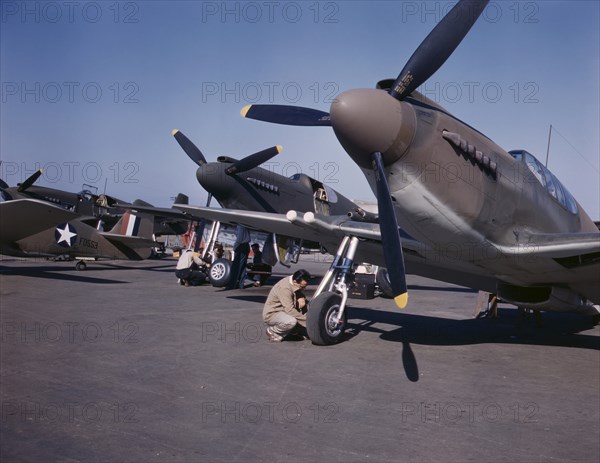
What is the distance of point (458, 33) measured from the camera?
5305 mm

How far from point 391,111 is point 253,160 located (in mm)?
9263

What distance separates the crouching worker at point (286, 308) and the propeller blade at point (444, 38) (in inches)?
136

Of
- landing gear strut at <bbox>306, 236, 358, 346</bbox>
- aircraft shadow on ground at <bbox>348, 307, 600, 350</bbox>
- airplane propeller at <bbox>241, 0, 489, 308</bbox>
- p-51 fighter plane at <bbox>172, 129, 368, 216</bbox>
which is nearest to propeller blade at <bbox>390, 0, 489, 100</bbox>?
airplane propeller at <bbox>241, 0, 489, 308</bbox>

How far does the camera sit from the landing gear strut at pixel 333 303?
712cm

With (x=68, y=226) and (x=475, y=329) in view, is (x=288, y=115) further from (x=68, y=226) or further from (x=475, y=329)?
(x=68, y=226)

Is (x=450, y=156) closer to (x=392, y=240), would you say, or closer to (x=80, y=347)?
(x=392, y=240)

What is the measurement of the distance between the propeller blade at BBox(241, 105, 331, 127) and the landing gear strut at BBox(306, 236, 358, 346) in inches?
91.6

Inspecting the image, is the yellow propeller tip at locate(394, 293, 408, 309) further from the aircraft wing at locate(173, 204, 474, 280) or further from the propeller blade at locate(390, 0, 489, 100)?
the propeller blade at locate(390, 0, 489, 100)

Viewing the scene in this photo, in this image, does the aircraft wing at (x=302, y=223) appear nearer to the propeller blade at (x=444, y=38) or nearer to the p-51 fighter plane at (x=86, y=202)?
the propeller blade at (x=444, y=38)

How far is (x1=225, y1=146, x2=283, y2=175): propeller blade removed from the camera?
13.8 meters

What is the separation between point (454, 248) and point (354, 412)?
2.74 metres

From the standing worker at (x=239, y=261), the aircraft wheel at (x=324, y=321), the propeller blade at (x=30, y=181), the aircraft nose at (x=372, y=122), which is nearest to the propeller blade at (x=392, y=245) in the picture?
the aircraft nose at (x=372, y=122)

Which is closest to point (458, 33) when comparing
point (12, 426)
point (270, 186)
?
point (12, 426)

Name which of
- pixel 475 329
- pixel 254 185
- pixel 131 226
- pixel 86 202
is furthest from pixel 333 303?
pixel 86 202
